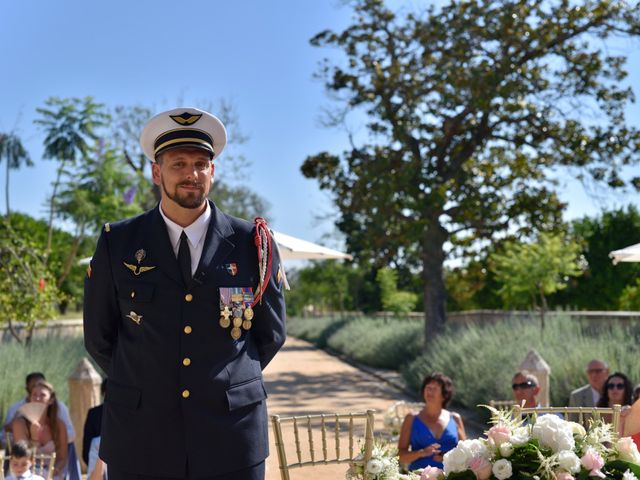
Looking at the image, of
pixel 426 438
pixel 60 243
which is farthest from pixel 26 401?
pixel 60 243

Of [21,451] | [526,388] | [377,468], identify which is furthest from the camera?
[526,388]

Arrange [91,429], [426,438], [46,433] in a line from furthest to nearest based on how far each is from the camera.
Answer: [46,433]
[426,438]
[91,429]

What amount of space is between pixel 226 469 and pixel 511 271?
74.0 feet

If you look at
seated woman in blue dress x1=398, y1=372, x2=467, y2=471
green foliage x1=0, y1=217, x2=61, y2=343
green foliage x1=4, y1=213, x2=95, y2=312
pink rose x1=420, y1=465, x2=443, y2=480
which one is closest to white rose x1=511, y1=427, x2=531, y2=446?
pink rose x1=420, y1=465, x2=443, y2=480

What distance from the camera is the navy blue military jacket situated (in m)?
3.13

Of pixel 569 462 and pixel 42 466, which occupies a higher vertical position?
pixel 569 462

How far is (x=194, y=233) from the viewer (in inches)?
132

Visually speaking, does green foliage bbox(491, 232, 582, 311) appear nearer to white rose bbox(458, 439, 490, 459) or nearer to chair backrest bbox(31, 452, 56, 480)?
chair backrest bbox(31, 452, 56, 480)

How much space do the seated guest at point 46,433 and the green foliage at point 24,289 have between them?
8.28 meters

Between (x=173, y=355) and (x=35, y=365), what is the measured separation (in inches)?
363

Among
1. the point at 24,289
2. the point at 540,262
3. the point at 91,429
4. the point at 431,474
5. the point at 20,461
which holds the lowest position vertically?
the point at 20,461

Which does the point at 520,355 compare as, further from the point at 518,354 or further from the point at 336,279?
the point at 336,279

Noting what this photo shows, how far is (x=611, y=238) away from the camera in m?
32.5

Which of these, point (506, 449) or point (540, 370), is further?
point (540, 370)
